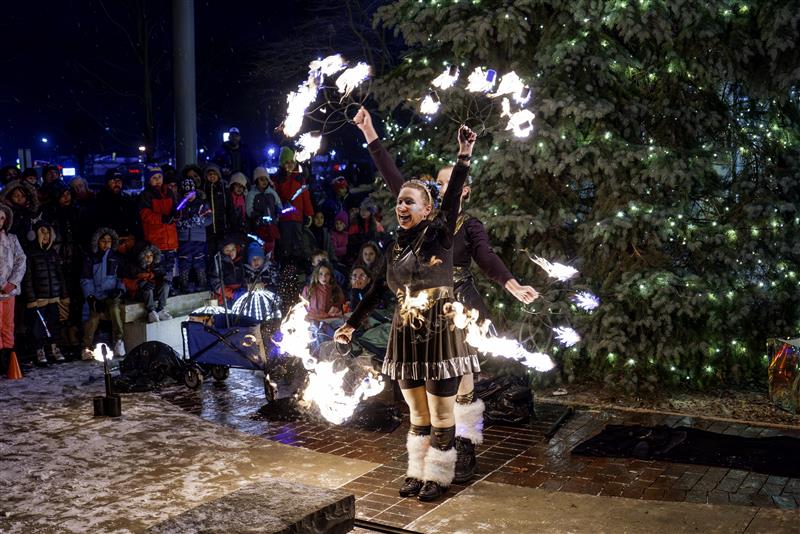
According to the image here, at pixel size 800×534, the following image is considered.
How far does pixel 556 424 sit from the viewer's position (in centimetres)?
895

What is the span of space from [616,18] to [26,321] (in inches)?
338

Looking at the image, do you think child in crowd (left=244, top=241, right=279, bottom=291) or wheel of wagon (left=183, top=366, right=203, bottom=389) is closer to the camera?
wheel of wagon (left=183, top=366, right=203, bottom=389)

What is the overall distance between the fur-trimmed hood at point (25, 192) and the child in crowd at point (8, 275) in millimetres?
470

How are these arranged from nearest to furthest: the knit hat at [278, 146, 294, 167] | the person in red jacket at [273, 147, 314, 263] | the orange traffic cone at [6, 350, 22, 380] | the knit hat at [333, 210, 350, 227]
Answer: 1. the orange traffic cone at [6, 350, 22, 380]
2. the person in red jacket at [273, 147, 314, 263]
3. the knit hat at [278, 146, 294, 167]
4. the knit hat at [333, 210, 350, 227]

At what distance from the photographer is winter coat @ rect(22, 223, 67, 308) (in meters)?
12.4

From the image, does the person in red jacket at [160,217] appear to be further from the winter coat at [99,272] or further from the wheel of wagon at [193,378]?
the wheel of wagon at [193,378]

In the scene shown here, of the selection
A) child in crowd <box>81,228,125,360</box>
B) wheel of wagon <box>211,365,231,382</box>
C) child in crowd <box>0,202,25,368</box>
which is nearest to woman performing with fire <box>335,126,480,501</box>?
wheel of wagon <box>211,365,231,382</box>

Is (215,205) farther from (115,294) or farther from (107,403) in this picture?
(107,403)

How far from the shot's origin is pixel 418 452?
22.9ft

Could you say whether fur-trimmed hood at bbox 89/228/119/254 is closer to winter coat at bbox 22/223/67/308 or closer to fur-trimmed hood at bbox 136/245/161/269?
fur-trimmed hood at bbox 136/245/161/269

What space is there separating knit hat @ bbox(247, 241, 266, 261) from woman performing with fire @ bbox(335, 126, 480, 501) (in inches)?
280

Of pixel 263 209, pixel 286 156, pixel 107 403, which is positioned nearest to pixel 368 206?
pixel 286 156

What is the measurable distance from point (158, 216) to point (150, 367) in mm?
3601

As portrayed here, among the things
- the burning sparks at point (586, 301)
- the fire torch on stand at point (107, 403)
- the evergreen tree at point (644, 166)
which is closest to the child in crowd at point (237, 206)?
the evergreen tree at point (644, 166)
